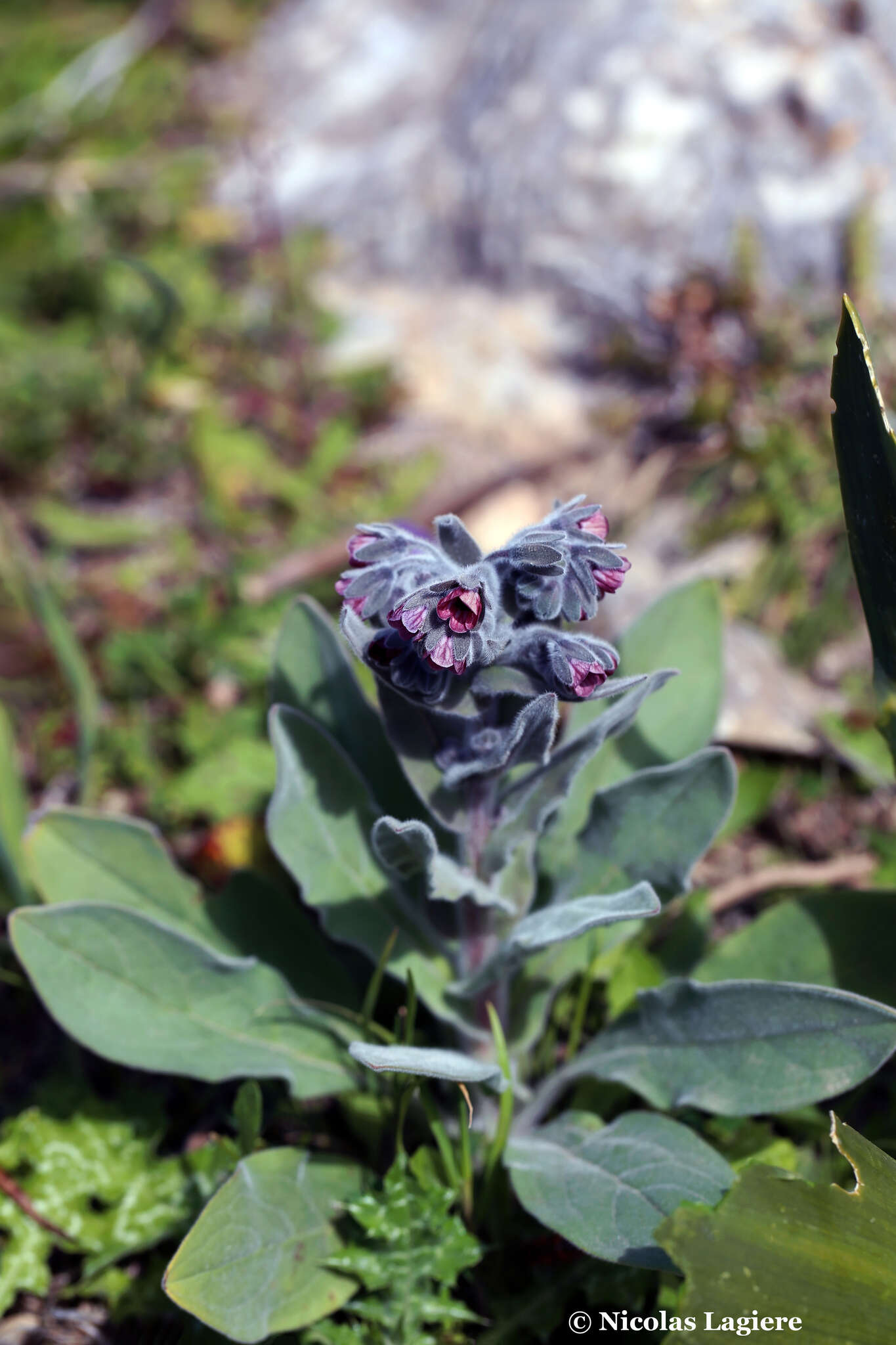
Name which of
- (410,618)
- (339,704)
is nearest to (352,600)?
(410,618)

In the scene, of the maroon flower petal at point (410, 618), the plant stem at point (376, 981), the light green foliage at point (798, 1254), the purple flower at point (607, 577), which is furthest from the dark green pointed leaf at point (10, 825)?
the light green foliage at point (798, 1254)

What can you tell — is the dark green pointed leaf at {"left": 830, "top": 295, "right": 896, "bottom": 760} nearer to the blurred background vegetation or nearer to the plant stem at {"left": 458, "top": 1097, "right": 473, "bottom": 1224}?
the plant stem at {"left": 458, "top": 1097, "right": 473, "bottom": 1224}

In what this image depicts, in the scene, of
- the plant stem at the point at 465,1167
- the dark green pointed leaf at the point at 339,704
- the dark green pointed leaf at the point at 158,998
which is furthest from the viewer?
the dark green pointed leaf at the point at 339,704

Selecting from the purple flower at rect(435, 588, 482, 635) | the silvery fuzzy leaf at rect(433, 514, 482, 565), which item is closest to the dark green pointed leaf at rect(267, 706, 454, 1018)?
the silvery fuzzy leaf at rect(433, 514, 482, 565)

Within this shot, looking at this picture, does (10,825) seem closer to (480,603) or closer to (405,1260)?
(405,1260)

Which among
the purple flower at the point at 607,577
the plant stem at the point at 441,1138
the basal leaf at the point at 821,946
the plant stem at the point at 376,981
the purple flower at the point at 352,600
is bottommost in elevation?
the basal leaf at the point at 821,946

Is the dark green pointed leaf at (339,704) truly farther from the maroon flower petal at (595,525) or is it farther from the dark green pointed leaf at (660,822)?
the maroon flower petal at (595,525)
